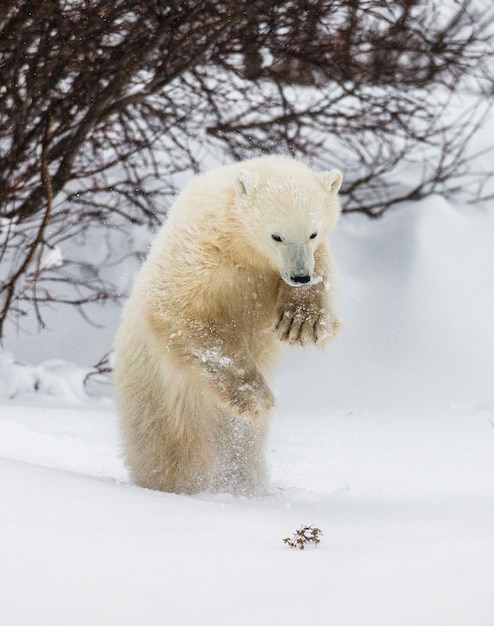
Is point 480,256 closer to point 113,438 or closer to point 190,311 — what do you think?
point 113,438

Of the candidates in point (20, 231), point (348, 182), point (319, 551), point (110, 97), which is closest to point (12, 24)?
point (110, 97)

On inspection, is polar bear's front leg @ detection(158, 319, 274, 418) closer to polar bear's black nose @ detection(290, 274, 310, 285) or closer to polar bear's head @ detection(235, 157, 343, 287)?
polar bear's head @ detection(235, 157, 343, 287)

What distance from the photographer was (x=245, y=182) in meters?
3.06

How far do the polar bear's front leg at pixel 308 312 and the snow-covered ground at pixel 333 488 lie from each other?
1.91 ft

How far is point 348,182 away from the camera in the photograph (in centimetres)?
688

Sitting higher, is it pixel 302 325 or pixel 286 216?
pixel 286 216

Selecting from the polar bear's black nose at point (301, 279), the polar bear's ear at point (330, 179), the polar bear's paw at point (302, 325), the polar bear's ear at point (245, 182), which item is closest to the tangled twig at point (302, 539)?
the polar bear's black nose at point (301, 279)

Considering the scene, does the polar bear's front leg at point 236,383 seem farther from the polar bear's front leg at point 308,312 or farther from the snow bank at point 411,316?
the snow bank at point 411,316

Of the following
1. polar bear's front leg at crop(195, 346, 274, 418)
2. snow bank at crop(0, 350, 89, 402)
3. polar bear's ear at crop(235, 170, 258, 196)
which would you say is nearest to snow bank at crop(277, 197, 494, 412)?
snow bank at crop(0, 350, 89, 402)

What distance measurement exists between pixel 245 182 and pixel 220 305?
1.51 feet

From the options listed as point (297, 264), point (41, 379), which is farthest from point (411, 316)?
point (297, 264)

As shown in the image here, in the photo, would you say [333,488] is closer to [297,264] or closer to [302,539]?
[297,264]

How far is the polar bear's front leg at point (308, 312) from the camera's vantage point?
3.16 m

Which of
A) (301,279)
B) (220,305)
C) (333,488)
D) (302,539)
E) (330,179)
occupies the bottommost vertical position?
(333,488)
